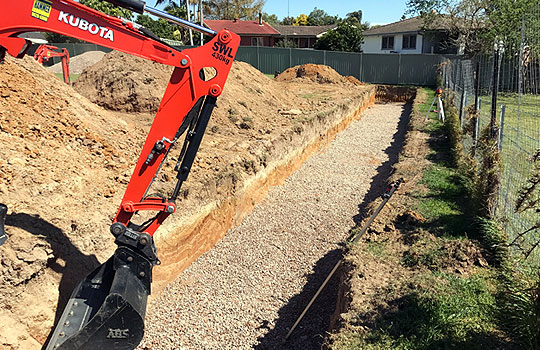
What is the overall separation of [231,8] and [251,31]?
545 inches

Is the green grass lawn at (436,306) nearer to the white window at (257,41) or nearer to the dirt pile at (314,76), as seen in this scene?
the dirt pile at (314,76)

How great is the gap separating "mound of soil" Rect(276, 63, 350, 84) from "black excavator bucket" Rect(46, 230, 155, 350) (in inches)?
896

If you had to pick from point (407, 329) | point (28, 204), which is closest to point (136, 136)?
point (28, 204)

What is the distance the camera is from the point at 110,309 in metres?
4.13

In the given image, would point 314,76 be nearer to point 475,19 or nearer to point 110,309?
point 475,19

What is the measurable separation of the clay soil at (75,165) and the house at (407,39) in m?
26.8

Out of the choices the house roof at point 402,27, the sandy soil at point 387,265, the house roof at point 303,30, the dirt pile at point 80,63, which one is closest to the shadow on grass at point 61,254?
the sandy soil at point 387,265

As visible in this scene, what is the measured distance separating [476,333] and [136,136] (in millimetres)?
7346

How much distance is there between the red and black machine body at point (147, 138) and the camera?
4098mm

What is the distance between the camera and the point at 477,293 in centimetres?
475

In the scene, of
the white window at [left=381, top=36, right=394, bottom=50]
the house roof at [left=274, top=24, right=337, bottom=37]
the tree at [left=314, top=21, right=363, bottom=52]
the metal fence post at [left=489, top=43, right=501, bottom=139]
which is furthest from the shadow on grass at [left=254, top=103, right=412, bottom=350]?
the house roof at [left=274, top=24, right=337, bottom=37]

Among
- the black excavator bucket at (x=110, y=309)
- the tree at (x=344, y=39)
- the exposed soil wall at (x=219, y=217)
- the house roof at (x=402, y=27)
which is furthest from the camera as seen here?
the house roof at (x=402, y=27)

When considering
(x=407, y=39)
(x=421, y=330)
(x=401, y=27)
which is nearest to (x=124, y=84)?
(x=421, y=330)

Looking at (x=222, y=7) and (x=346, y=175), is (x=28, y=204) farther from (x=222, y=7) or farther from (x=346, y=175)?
(x=222, y=7)
